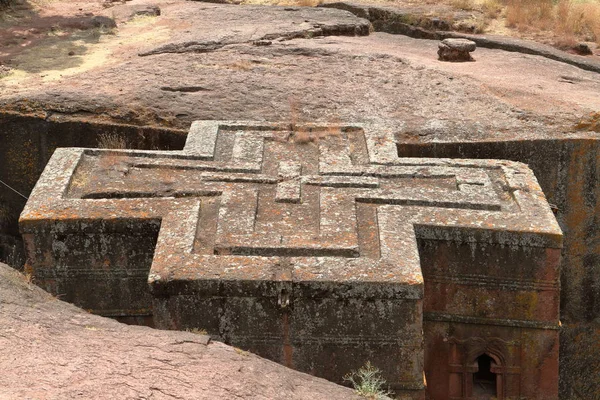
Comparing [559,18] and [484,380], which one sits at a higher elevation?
[559,18]

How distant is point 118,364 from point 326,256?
6.29 feet

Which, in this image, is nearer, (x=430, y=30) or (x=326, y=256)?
(x=326, y=256)

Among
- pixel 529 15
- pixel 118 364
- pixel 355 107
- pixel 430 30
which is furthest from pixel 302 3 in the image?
pixel 118 364

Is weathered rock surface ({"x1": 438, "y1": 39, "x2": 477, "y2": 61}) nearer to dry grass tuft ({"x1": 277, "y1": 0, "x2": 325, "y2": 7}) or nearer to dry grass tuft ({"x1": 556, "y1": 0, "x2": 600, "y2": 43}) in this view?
dry grass tuft ({"x1": 556, "y1": 0, "x2": 600, "y2": 43})

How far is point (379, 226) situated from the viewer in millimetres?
6242

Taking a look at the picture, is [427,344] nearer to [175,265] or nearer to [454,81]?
[175,265]

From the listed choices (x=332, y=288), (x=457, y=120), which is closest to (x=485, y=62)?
(x=457, y=120)

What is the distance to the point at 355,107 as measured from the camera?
8.99 m

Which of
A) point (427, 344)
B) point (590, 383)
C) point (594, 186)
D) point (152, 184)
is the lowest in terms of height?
point (590, 383)

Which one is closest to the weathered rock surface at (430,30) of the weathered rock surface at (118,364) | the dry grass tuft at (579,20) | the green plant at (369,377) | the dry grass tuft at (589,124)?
the dry grass tuft at (579,20)

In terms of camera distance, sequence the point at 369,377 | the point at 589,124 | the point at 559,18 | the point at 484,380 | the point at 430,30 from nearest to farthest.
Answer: the point at 369,377 → the point at 484,380 → the point at 589,124 → the point at 430,30 → the point at 559,18

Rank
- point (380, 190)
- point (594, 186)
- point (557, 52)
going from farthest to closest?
point (557, 52) → point (594, 186) → point (380, 190)

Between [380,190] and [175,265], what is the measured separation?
188cm

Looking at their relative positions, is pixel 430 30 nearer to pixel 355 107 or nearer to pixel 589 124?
pixel 355 107
